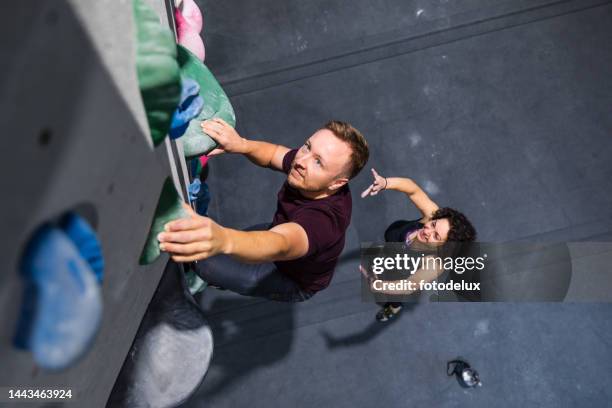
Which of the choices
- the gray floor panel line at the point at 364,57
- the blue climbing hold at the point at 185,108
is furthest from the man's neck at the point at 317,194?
the gray floor panel line at the point at 364,57

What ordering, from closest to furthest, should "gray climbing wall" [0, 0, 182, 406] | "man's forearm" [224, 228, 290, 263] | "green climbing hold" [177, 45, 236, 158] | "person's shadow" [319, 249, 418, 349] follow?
"gray climbing wall" [0, 0, 182, 406], "man's forearm" [224, 228, 290, 263], "green climbing hold" [177, 45, 236, 158], "person's shadow" [319, 249, 418, 349]

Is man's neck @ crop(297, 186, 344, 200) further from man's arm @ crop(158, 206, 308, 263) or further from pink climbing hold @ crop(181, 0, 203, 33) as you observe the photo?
pink climbing hold @ crop(181, 0, 203, 33)

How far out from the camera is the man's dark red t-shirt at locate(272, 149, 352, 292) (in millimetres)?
1872

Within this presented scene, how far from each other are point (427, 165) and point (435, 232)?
3.56 feet

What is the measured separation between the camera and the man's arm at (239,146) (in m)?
1.91

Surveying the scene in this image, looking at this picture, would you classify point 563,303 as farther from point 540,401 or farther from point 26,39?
point 26,39

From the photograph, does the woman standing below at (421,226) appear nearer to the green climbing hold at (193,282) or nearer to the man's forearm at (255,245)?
the green climbing hold at (193,282)

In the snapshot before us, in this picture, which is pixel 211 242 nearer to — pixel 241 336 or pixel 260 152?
pixel 260 152

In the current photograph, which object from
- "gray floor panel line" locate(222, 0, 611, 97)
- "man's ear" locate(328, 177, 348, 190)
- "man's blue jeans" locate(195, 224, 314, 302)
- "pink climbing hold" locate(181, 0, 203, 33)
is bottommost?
"man's blue jeans" locate(195, 224, 314, 302)

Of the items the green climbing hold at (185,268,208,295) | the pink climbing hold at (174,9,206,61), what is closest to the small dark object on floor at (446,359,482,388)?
the green climbing hold at (185,268,208,295)

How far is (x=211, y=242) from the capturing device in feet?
3.93

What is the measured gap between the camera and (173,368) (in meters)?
1.59

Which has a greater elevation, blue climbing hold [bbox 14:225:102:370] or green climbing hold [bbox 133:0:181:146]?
green climbing hold [bbox 133:0:181:146]

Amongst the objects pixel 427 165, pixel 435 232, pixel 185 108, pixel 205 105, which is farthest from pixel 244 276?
pixel 427 165
